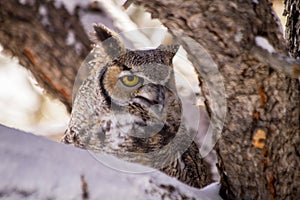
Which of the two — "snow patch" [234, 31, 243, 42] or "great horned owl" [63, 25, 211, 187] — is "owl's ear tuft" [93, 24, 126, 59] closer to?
"great horned owl" [63, 25, 211, 187]

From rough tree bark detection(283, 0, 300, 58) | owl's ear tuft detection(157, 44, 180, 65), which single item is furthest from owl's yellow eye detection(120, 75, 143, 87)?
rough tree bark detection(283, 0, 300, 58)

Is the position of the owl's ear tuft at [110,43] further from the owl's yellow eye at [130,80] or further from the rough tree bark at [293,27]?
the rough tree bark at [293,27]

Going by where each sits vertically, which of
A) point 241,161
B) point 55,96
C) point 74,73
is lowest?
point 55,96

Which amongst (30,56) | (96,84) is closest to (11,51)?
A: (30,56)

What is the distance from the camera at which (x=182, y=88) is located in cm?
158

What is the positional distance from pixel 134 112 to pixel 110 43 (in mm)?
231

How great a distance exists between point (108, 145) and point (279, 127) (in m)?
0.71

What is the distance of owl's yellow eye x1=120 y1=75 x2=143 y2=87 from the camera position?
4.11ft

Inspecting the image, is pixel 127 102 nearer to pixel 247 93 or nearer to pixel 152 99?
pixel 152 99

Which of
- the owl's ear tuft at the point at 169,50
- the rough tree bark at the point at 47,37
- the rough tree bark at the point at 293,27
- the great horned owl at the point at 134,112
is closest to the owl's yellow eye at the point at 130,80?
the great horned owl at the point at 134,112

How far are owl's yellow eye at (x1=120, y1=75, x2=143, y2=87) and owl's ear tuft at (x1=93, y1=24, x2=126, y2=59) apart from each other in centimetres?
8

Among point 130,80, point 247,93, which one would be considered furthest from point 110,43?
point 247,93

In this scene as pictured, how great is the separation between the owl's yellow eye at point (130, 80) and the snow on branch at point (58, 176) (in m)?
0.50

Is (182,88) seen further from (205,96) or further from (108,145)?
(205,96)
